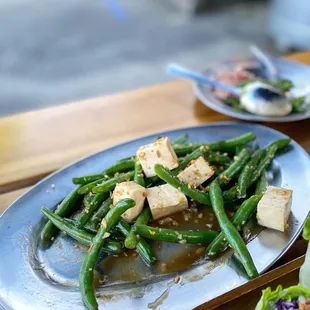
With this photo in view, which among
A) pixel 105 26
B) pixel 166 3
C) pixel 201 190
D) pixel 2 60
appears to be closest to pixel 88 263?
pixel 201 190

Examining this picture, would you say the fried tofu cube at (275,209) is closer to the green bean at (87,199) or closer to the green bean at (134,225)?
the green bean at (134,225)

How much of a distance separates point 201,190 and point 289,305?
0.47 m

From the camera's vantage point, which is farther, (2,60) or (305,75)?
(2,60)

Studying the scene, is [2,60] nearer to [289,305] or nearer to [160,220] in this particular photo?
[160,220]

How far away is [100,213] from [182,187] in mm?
200

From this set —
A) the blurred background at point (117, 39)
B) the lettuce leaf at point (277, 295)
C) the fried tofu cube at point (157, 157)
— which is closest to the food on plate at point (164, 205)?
the fried tofu cube at point (157, 157)

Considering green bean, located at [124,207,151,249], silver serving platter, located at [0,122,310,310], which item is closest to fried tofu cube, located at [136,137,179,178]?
green bean, located at [124,207,151,249]

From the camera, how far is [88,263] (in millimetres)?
1051

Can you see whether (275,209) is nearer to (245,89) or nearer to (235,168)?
(235,168)

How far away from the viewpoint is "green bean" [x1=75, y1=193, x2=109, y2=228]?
1.19 m

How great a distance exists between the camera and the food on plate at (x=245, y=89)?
5.58 ft

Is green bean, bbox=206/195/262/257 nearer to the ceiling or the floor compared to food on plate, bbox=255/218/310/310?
nearer to the floor

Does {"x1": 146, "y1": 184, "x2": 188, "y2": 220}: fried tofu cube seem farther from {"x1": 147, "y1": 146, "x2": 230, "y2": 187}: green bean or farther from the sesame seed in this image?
the sesame seed

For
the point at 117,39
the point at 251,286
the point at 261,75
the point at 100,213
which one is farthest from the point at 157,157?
the point at 117,39
